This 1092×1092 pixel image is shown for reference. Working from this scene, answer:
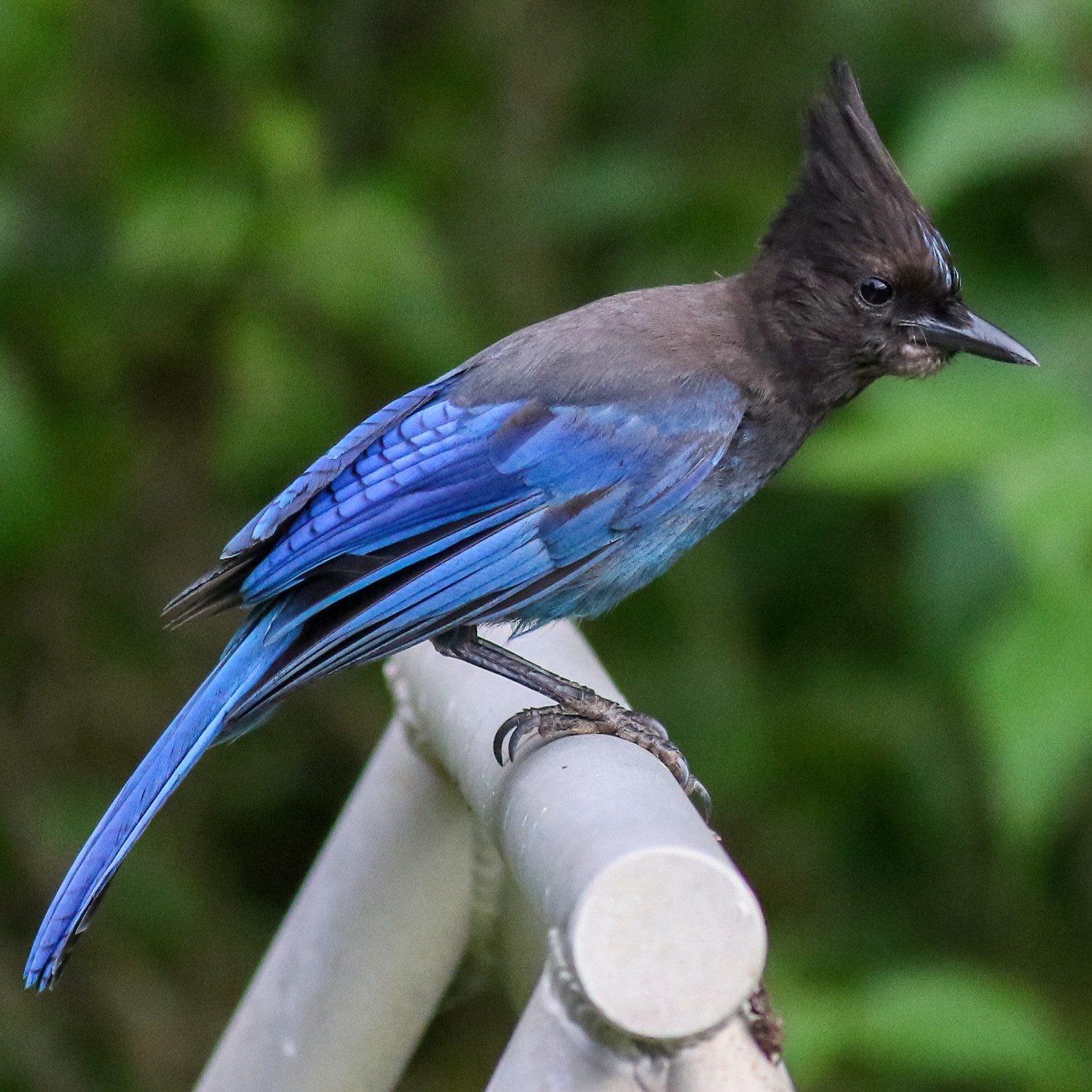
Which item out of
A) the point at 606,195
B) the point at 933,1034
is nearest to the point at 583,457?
the point at 933,1034

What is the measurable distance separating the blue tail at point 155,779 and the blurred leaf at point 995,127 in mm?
1503

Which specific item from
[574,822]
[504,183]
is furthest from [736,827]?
[574,822]

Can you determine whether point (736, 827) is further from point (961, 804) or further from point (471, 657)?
point (471, 657)

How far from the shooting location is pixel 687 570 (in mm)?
4398

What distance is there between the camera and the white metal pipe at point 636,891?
3.94ft

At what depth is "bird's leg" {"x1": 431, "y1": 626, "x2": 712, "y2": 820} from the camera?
2.07 m

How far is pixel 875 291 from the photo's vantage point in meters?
2.68

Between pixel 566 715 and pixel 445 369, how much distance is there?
1835 mm

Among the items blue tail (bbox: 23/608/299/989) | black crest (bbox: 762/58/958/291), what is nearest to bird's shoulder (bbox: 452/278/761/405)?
black crest (bbox: 762/58/958/291)

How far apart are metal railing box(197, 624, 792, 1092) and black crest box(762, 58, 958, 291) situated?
0.72 m

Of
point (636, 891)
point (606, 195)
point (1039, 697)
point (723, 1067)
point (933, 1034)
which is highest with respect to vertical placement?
point (636, 891)

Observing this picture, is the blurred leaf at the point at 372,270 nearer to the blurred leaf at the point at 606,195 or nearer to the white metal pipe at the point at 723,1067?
the blurred leaf at the point at 606,195

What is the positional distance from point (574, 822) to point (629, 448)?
1.21 meters

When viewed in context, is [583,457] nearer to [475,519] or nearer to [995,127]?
[475,519]
